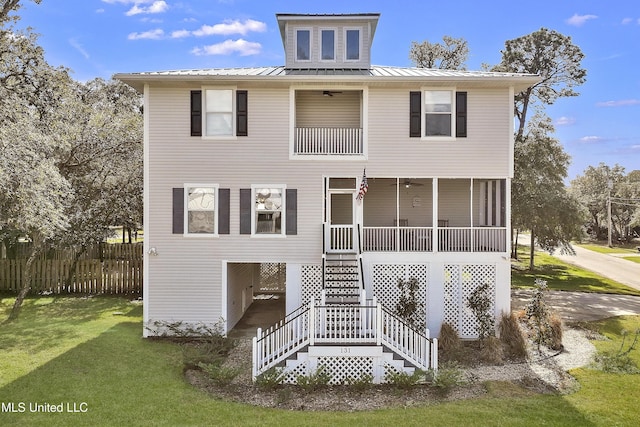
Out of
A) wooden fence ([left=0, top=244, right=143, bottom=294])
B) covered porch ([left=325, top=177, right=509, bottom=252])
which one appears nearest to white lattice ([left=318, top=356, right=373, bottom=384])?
covered porch ([left=325, top=177, right=509, bottom=252])

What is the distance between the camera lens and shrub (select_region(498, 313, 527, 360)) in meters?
12.2

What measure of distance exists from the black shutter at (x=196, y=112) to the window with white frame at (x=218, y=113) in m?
0.19

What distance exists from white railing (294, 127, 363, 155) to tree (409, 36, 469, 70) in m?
19.0

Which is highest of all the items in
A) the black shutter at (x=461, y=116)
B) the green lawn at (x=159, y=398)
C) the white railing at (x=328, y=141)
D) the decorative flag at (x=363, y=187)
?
the black shutter at (x=461, y=116)

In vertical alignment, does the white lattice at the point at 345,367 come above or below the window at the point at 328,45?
below

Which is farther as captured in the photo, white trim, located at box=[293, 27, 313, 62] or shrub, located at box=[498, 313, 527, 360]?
white trim, located at box=[293, 27, 313, 62]

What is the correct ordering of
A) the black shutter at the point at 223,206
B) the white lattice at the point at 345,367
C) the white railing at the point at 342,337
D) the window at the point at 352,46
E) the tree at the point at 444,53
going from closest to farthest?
the white lattice at the point at 345,367 < the white railing at the point at 342,337 < the black shutter at the point at 223,206 < the window at the point at 352,46 < the tree at the point at 444,53

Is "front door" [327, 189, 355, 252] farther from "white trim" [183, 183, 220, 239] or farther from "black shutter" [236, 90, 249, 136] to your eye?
"white trim" [183, 183, 220, 239]

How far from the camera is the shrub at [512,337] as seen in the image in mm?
12250

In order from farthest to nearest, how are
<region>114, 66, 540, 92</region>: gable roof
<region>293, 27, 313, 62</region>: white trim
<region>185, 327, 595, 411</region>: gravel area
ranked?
<region>293, 27, 313, 62</region>: white trim
<region>114, 66, 540, 92</region>: gable roof
<region>185, 327, 595, 411</region>: gravel area

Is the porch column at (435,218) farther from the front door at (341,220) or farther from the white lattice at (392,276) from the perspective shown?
the front door at (341,220)

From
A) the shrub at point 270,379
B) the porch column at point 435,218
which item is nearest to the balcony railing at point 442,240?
the porch column at point 435,218

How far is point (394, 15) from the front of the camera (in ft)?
58.1

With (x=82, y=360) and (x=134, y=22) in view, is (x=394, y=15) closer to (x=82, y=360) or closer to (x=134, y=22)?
(x=134, y=22)
